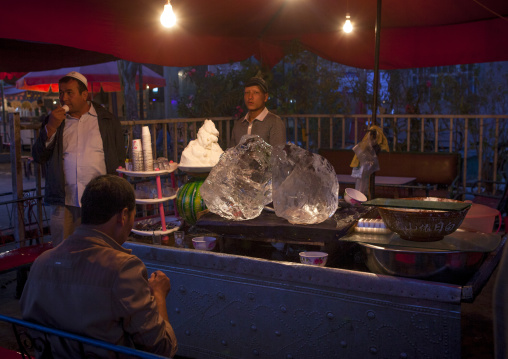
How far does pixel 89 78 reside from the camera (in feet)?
37.4

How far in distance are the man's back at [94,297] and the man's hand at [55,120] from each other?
243 cm

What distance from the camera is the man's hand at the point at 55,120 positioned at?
404 centimetres

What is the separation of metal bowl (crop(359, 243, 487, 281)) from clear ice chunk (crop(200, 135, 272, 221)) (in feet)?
2.97

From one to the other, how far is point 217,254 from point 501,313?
185cm

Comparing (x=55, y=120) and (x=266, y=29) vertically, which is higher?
(x=266, y=29)

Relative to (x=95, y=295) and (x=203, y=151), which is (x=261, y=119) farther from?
(x=95, y=295)

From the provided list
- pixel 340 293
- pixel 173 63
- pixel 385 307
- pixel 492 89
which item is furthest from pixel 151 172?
pixel 492 89

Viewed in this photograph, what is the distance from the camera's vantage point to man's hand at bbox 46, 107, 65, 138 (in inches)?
159

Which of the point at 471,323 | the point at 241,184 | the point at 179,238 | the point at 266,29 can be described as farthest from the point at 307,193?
the point at 266,29

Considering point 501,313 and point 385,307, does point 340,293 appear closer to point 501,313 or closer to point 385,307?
point 385,307

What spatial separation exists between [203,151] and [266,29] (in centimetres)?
337

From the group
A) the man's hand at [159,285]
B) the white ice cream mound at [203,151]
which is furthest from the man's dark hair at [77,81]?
the man's hand at [159,285]

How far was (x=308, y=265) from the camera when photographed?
8.81 feet

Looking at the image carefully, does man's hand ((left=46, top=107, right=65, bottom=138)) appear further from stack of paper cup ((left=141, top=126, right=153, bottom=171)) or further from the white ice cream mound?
the white ice cream mound
